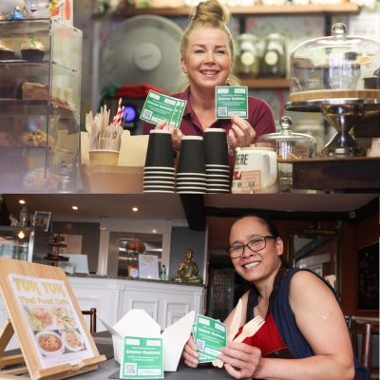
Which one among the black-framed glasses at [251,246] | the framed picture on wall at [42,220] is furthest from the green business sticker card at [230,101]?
the framed picture on wall at [42,220]

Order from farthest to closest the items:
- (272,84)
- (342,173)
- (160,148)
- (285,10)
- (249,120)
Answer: (285,10) < (272,84) < (249,120) < (160,148) < (342,173)

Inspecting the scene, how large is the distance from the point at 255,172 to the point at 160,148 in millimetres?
181

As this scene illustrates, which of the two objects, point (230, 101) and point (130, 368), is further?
point (230, 101)

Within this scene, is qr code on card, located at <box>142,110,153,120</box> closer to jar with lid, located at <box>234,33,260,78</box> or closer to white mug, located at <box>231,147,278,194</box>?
white mug, located at <box>231,147,278,194</box>

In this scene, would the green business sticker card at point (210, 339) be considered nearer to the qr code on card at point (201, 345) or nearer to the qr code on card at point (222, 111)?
the qr code on card at point (201, 345)

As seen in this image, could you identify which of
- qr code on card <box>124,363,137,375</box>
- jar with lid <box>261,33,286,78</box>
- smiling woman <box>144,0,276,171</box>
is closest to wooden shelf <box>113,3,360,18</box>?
jar with lid <box>261,33,286,78</box>

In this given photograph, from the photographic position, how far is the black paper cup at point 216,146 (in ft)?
4.40

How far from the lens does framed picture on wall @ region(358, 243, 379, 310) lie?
4.00ft

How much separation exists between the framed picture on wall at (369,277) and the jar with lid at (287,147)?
178 mm

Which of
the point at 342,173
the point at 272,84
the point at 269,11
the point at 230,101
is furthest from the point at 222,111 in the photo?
the point at 269,11

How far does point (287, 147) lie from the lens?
1354 mm

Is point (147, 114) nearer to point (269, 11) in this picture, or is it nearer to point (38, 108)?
point (38, 108)

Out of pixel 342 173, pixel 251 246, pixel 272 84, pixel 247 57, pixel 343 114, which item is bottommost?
pixel 251 246

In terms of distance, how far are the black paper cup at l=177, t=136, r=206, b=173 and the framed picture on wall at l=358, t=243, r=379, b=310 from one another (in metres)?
0.33
